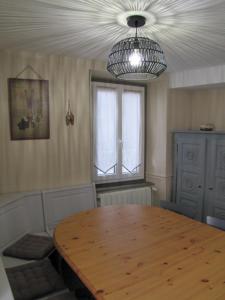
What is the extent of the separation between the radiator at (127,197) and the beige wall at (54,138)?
356 millimetres

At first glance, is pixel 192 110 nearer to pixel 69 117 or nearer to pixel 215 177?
pixel 215 177

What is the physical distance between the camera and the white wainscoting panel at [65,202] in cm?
305

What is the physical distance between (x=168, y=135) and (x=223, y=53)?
4.85 ft

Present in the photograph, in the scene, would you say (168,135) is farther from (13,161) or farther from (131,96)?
(13,161)

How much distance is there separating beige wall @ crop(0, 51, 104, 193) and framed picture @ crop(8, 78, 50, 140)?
0.06 m

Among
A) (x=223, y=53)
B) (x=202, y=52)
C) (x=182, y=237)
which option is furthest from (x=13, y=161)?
(x=223, y=53)

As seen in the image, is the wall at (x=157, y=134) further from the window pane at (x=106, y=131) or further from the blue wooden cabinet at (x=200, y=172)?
the window pane at (x=106, y=131)

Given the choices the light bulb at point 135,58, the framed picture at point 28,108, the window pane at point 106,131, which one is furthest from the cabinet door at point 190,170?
the light bulb at point 135,58

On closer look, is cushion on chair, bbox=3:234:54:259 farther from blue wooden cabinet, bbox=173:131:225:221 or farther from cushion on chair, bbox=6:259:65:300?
blue wooden cabinet, bbox=173:131:225:221

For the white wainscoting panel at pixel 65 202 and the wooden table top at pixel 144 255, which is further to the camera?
the white wainscoting panel at pixel 65 202

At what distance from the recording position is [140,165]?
14.0 feet

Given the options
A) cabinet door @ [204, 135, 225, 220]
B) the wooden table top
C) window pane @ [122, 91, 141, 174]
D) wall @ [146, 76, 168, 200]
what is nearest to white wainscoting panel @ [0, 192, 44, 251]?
the wooden table top

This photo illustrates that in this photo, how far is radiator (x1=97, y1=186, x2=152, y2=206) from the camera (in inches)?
141

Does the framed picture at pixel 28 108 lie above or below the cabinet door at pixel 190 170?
above
